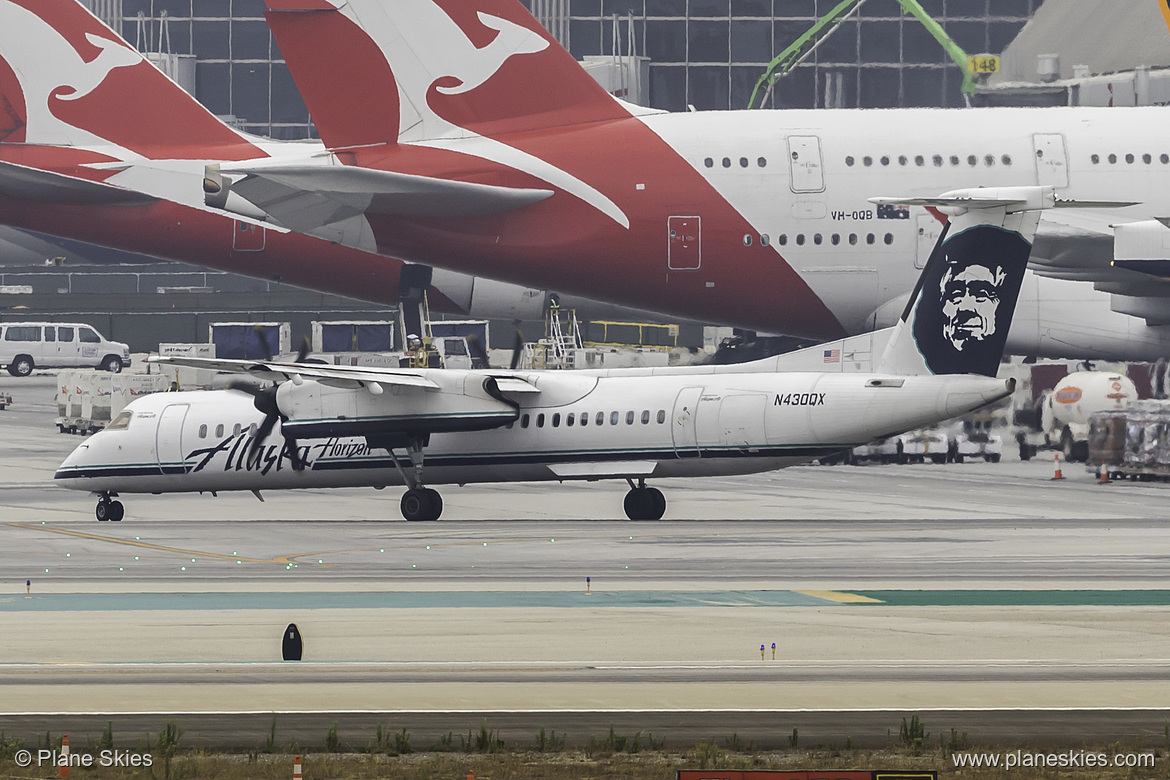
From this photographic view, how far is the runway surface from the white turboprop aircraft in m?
1.18

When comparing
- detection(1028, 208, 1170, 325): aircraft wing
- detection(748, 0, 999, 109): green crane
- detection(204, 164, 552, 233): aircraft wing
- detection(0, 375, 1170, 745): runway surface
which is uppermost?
detection(748, 0, 999, 109): green crane

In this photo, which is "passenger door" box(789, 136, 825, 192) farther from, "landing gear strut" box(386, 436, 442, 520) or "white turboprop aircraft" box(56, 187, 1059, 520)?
"landing gear strut" box(386, 436, 442, 520)

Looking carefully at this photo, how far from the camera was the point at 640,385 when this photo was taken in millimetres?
39375

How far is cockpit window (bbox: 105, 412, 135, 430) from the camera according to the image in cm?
4238

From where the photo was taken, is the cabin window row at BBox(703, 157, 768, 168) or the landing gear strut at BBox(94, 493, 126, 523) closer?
the landing gear strut at BBox(94, 493, 126, 523)

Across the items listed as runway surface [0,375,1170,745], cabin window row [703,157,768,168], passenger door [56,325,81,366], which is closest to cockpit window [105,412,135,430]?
runway surface [0,375,1170,745]

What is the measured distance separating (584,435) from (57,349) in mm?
59775

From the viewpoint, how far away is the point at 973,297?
38.1 m

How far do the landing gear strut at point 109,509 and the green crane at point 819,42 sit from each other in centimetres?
8773

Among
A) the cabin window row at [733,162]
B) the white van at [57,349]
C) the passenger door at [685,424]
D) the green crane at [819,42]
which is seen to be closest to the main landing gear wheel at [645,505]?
the passenger door at [685,424]

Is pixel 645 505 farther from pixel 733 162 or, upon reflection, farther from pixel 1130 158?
pixel 1130 158

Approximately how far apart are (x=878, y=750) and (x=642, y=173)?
32.3m

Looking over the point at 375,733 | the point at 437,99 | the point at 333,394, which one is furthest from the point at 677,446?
the point at 375,733

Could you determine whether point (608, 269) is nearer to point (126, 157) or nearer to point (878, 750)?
point (126, 157)
